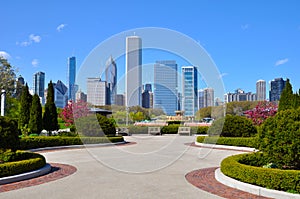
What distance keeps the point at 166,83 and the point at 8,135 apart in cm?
1573

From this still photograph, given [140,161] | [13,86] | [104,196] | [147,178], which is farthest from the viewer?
[13,86]

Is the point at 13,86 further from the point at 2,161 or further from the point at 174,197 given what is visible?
the point at 174,197

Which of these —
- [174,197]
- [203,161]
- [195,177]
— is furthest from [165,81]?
[174,197]

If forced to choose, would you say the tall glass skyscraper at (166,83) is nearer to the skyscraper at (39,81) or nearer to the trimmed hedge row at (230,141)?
the trimmed hedge row at (230,141)

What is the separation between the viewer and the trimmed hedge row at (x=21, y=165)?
21.9 ft

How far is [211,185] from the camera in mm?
6453

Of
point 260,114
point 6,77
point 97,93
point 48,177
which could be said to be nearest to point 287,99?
point 260,114

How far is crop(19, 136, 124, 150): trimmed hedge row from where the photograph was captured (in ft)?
42.7

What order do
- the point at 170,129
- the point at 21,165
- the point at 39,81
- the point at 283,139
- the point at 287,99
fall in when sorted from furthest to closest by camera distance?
the point at 39,81 → the point at 170,129 → the point at 287,99 → the point at 21,165 → the point at 283,139

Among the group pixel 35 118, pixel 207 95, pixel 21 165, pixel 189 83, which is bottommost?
pixel 21 165

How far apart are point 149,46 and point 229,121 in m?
7.85

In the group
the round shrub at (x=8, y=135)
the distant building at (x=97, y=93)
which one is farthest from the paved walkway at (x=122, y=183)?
the distant building at (x=97, y=93)

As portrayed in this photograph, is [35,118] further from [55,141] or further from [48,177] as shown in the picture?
[48,177]

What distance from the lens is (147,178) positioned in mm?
7113
